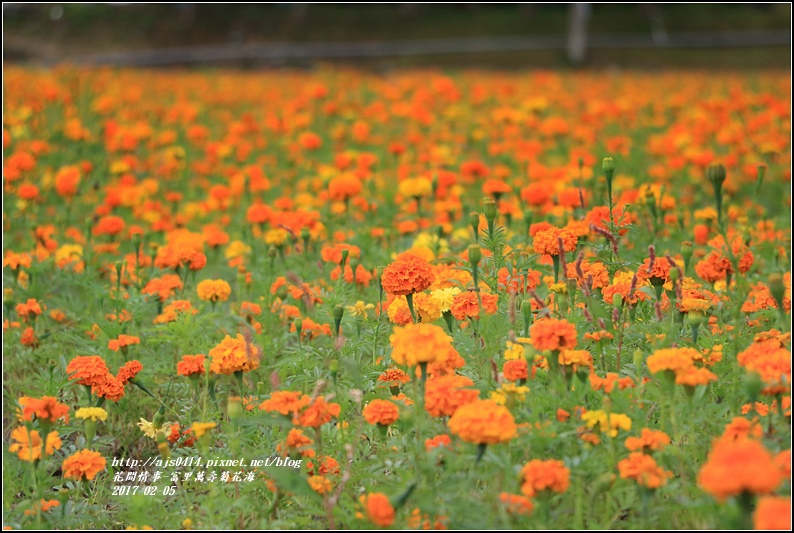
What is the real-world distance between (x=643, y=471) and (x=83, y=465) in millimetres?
1385

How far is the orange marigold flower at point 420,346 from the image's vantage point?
1927mm

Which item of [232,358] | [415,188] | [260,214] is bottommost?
[232,358]

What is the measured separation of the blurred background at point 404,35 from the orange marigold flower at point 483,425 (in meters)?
15.5

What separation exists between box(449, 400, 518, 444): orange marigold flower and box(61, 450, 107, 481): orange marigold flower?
98cm

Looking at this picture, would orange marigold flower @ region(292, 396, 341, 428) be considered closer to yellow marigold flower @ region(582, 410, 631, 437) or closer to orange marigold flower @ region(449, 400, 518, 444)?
orange marigold flower @ region(449, 400, 518, 444)

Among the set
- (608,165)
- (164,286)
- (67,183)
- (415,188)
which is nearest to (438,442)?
(608,165)

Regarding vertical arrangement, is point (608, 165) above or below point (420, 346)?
above

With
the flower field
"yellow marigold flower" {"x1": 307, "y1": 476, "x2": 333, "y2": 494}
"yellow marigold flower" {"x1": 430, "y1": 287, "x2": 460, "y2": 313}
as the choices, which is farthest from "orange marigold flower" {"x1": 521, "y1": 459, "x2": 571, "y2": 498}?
"yellow marigold flower" {"x1": 430, "y1": 287, "x2": 460, "y2": 313}

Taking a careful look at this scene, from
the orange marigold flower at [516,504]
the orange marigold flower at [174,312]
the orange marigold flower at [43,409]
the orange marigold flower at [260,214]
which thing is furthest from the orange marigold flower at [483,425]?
the orange marigold flower at [260,214]

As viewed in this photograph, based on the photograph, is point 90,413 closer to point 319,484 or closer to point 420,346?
point 319,484

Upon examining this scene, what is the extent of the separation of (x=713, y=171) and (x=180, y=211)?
3.33 m

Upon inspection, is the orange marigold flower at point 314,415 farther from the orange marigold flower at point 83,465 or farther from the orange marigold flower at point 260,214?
the orange marigold flower at point 260,214

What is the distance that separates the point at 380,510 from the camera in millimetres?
1838

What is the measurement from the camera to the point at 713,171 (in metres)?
2.62
